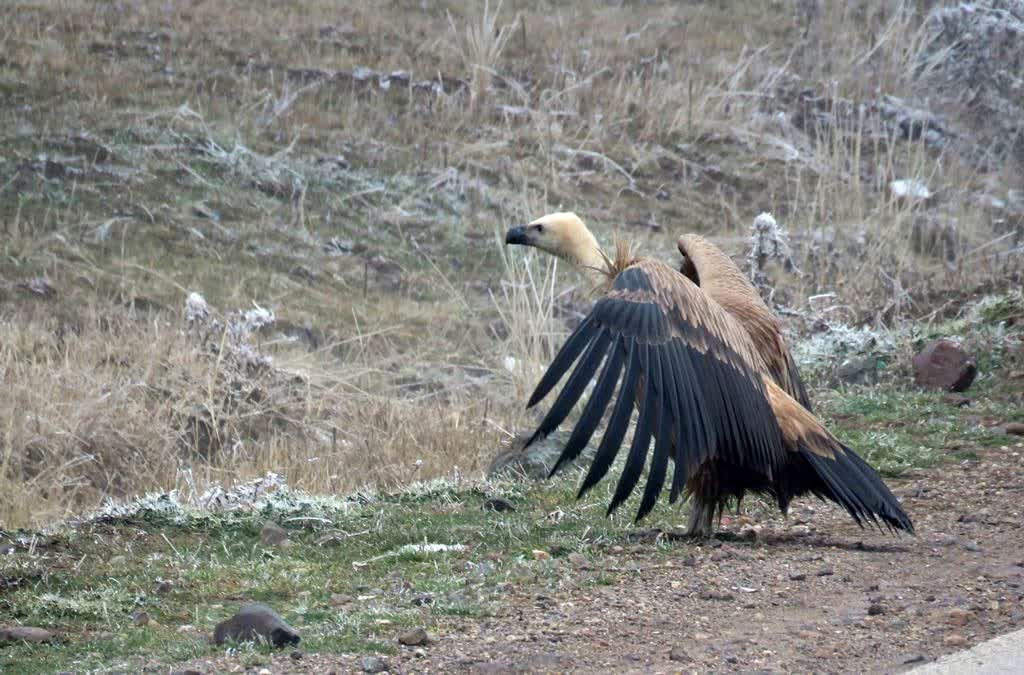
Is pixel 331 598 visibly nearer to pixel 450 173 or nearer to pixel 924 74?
pixel 450 173

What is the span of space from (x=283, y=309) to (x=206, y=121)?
3.38 meters

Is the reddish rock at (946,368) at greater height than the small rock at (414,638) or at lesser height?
lesser

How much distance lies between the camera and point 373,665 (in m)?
4.11

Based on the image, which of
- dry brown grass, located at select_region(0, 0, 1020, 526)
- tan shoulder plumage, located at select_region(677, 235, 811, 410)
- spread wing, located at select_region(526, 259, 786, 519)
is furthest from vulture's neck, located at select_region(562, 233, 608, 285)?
dry brown grass, located at select_region(0, 0, 1020, 526)

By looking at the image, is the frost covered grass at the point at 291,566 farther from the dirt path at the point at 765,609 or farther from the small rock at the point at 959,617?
the small rock at the point at 959,617

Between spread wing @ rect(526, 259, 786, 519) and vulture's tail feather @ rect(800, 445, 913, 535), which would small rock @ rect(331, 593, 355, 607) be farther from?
vulture's tail feather @ rect(800, 445, 913, 535)

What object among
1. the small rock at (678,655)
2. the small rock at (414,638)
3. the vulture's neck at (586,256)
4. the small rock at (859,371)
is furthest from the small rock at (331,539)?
the small rock at (859,371)

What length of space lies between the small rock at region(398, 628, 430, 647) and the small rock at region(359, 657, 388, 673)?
17 cm

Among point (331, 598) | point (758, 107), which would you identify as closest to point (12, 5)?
point (758, 107)

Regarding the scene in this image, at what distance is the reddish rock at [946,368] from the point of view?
8617 millimetres

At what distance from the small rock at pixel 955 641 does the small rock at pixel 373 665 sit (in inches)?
62.8

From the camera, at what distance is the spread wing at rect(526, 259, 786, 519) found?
4.95 metres

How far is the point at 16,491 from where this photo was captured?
25.7 ft

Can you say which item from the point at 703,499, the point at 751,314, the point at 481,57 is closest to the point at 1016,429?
the point at 751,314
